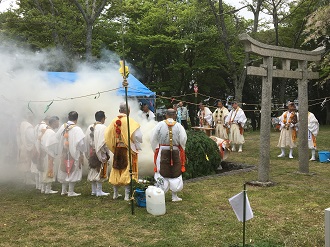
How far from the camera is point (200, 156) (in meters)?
9.88

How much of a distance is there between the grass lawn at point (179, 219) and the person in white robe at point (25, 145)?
837 millimetres

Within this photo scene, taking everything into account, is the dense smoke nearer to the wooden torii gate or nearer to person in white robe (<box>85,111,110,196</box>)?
person in white robe (<box>85,111,110,196</box>)

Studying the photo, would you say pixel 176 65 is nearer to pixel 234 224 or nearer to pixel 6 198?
pixel 6 198

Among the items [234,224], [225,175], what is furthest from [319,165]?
[234,224]

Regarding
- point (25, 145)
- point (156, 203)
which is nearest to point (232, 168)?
point (156, 203)

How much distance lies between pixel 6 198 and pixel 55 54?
11791 millimetres

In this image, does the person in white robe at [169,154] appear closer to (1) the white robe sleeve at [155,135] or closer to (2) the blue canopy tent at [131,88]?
(1) the white robe sleeve at [155,135]

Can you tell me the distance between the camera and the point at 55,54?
1859 centimetres

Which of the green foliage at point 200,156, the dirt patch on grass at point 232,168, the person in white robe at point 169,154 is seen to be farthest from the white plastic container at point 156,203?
the dirt patch on grass at point 232,168

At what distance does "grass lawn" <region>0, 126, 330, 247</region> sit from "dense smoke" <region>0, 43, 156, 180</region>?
5.72 ft

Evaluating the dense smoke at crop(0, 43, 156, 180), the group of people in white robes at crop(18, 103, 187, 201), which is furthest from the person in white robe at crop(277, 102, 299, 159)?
the group of people in white robes at crop(18, 103, 187, 201)

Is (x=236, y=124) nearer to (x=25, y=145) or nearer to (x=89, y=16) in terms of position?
(x=25, y=145)

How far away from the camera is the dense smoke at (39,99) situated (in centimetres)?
990

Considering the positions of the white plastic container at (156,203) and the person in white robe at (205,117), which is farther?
the person in white robe at (205,117)
